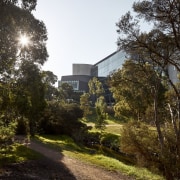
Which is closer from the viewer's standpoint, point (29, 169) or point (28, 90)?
point (29, 169)

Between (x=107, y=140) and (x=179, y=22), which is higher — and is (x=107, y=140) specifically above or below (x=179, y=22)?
below

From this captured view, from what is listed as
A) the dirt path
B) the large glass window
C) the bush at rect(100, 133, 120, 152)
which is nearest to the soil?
the dirt path

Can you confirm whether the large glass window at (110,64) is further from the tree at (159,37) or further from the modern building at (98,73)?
the tree at (159,37)

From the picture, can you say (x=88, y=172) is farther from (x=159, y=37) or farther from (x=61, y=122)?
(x=61, y=122)

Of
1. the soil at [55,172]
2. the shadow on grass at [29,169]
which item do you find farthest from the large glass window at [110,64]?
the shadow on grass at [29,169]

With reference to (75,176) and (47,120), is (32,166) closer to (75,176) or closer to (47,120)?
(75,176)

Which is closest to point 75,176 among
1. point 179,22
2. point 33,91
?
point 179,22

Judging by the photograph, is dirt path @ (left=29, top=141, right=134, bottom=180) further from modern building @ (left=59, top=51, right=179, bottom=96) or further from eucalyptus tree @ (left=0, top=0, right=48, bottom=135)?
modern building @ (left=59, top=51, right=179, bottom=96)

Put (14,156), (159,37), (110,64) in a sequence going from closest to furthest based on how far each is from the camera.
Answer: (159,37) < (14,156) < (110,64)

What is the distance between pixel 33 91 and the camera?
24578 mm

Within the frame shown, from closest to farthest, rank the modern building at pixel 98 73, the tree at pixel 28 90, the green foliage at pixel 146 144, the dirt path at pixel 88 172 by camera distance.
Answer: the dirt path at pixel 88 172
the tree at pixel 28 90
the green foliage at pixel 146 144
the modern building at pixel 98 73

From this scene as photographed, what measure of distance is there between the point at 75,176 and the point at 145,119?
511 inches

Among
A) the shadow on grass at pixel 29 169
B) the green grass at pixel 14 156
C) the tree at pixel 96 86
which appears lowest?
the shadow on grass at pixel 29 169

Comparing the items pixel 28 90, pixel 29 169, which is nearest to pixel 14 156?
pixel 29 169
